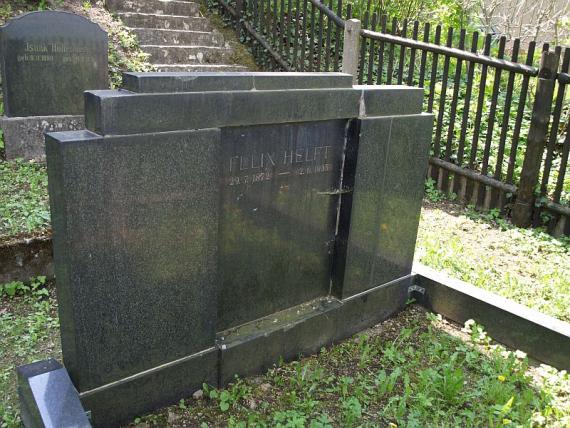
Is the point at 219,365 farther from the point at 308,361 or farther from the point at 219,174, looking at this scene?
the point at 219,174

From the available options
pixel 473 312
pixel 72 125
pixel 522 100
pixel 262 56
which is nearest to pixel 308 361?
pixel 473 312

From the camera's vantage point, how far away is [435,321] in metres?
3.76

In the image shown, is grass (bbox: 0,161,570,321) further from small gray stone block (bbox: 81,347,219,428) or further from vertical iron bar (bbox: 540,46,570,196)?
small gray stone block (bbox: 81,347,219,428)

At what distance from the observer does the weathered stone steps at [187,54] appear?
851cm

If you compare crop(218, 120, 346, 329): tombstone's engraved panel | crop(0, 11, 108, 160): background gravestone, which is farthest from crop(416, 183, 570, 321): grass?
crop(0, 11, 108, 160): background gravestone

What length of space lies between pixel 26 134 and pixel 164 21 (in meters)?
3.93

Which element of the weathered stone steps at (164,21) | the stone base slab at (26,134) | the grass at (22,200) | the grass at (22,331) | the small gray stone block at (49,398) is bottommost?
the grass at (22,331)

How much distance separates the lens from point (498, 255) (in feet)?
15.8

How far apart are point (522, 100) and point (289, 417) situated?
4198 mm

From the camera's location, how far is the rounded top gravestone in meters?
5.95

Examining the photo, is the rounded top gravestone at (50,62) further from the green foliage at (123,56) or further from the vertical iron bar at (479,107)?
the vertical iron bar at (479,107)

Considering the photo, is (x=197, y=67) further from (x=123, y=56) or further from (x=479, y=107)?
(x=479, y=107)

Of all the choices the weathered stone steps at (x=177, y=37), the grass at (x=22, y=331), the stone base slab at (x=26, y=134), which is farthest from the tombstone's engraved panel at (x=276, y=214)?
the weathered stone steps at (x=177, y=37)

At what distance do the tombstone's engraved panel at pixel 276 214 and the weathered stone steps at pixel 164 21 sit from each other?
268 inches
